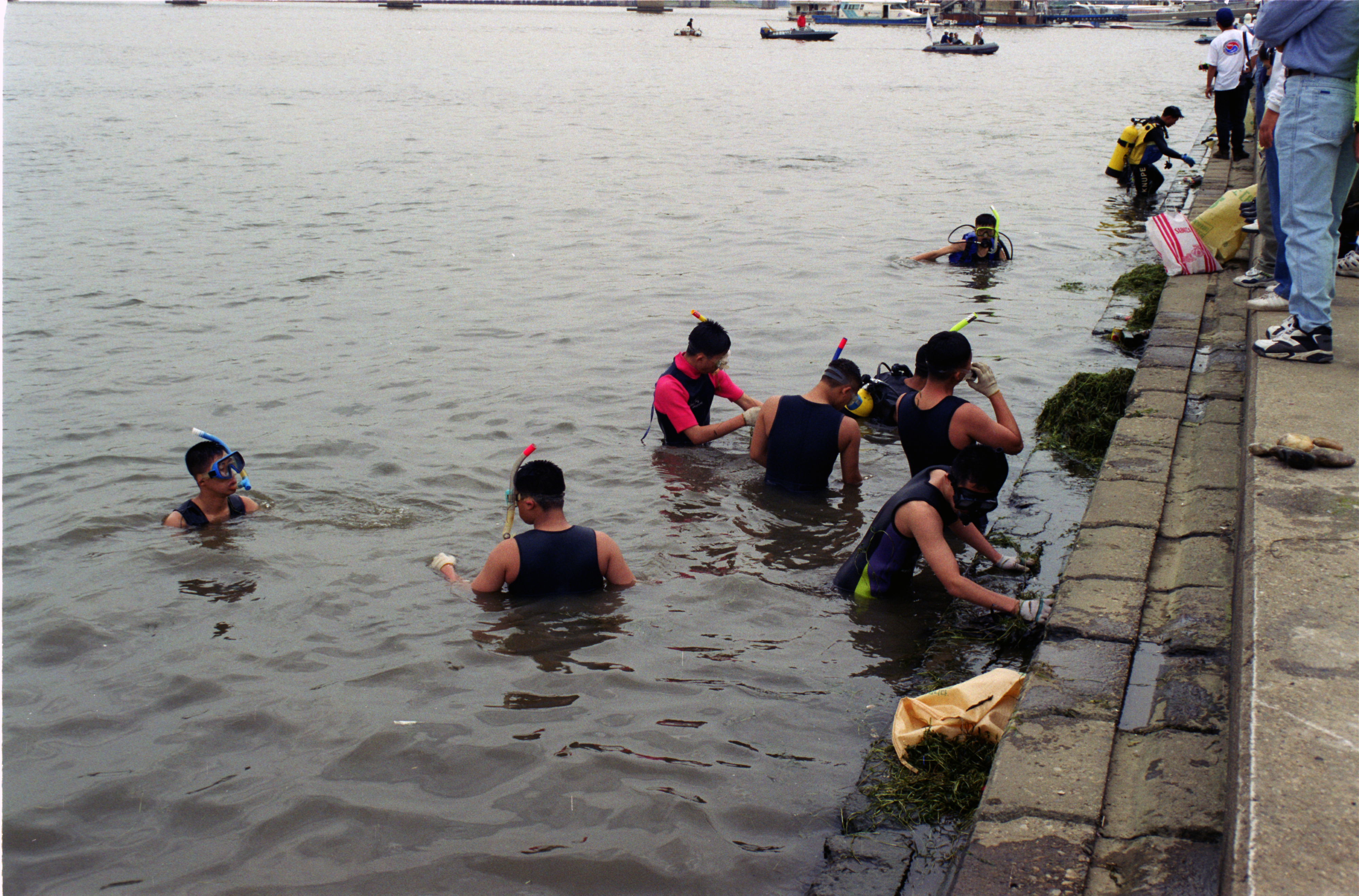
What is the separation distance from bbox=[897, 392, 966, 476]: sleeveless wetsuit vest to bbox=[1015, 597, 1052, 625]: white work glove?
111 centimetres

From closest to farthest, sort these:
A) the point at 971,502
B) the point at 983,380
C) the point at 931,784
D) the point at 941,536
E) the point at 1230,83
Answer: the point at 931,784
the point at 971,502
the point at 941,536
the point at 983,380
the point at 1230,83

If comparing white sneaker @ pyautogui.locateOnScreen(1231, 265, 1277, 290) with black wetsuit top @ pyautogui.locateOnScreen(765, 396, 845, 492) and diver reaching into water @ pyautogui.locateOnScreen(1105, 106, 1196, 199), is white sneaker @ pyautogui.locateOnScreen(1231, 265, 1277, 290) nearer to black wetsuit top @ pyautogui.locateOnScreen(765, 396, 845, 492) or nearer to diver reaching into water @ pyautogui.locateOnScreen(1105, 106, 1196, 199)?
black wetsuit top @ pyautogui.locateOnScreen(765, 396, 845, 492)

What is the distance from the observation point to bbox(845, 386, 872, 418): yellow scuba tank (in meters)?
7.93

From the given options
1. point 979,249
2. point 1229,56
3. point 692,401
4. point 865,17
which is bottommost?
point 692,401

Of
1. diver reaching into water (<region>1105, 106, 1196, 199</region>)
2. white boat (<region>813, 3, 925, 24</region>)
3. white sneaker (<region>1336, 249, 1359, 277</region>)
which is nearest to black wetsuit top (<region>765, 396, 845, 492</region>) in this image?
white sneaker (<region>1336, 249, 1359, 277</region>)

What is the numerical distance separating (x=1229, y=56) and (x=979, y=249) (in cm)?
496

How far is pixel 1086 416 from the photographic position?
729cm

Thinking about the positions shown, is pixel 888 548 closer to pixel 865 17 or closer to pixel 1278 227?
pixel 1278 227

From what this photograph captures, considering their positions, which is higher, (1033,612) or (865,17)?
(865,17)

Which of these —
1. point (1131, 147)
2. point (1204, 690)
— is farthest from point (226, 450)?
point (1131, 147)

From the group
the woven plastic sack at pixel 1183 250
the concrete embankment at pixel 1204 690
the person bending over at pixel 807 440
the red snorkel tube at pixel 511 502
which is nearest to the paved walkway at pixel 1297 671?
the concrete embankment at pixel 1204 690

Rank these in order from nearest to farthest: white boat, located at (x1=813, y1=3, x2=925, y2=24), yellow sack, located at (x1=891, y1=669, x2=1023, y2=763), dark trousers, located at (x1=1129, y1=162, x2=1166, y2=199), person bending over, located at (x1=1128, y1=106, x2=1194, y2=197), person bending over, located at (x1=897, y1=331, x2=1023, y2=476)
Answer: yellow sack, located at (x1=891, y1=669, x2=1023, y2=763)
person bending over, located at (x1=897, y1=331, x2=1023, y2=476)
person bending over, located at (x1=1128, y1=106, x2=1194, y2=197)
dark trousers, located at (x1=1129, y1=162, x2=1166, y2=199)
white boat, located at (x1=813, y1=3, x2=925, y2=24)

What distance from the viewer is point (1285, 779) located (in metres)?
2.59

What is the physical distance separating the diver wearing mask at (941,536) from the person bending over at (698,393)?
187 cm
